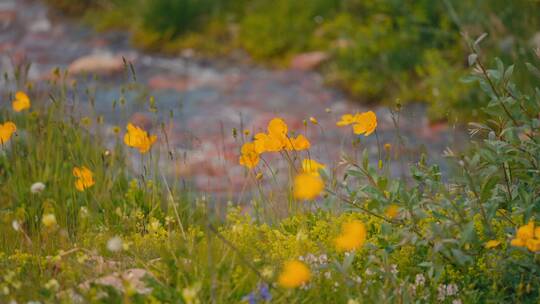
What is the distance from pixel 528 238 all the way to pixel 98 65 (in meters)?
5.42

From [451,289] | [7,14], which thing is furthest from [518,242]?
[7,14]

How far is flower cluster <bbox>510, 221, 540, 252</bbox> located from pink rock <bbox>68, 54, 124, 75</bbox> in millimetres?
5290

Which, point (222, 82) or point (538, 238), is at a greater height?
point (538, 238)

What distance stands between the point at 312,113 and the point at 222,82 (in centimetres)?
107

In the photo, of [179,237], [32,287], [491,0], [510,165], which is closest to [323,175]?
[179,237]

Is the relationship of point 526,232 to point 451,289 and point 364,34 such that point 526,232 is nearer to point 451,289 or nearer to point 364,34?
point 451,289

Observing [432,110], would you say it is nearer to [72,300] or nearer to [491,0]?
[491,0]

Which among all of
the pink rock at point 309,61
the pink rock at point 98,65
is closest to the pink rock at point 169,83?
the pink rock at point 98,65

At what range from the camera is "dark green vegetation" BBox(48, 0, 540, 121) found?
18.6ft

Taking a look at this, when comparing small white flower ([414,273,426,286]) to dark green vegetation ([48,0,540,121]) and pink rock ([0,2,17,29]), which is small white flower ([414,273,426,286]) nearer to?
dark green vegetation ([48,0,540,121])

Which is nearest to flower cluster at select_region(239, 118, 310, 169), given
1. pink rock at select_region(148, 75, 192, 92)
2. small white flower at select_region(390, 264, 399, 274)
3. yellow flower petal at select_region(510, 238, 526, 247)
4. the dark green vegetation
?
small white flower at select_region(390, 264, 399, 274)

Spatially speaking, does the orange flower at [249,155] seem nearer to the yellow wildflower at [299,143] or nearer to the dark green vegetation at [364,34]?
the yellow wildflower at [299,143]

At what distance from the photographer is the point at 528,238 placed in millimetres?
2215

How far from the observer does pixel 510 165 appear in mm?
2680
